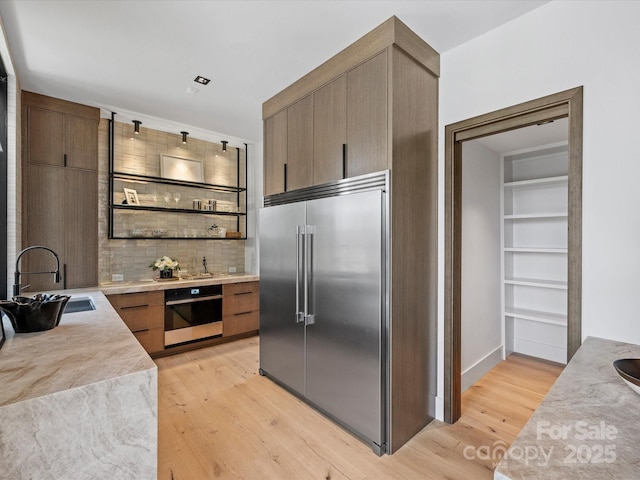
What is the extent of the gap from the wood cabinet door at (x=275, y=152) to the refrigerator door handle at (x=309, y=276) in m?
0.70

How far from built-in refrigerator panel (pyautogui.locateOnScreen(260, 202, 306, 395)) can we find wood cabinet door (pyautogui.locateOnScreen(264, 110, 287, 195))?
0.30m

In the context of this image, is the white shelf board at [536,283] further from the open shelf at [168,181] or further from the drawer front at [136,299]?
the drawer front at [136,299]

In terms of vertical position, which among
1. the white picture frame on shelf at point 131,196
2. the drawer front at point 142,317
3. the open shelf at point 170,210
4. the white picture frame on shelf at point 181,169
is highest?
the white picture frame on shelf at point 181,169

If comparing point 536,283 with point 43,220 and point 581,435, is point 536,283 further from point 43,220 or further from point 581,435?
point 43,220

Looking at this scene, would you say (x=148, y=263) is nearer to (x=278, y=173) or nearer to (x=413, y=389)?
(x=278, y=173)

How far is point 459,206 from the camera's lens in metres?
2.38

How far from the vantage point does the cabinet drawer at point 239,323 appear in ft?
13.2

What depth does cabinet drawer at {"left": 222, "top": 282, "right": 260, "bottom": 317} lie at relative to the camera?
4.00 meters

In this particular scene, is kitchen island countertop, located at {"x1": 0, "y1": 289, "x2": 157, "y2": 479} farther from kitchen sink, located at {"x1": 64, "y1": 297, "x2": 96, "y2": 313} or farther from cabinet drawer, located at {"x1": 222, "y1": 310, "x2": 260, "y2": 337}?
cabinet drawer, located at {"x1": 222, "y1": 310, "x2": 260, "y2": 337}

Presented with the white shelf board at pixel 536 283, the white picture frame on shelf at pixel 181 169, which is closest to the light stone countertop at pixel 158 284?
the white picture frame on shelf at pixel 181 169

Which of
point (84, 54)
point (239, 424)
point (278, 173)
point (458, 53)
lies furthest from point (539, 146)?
point (84, 54)

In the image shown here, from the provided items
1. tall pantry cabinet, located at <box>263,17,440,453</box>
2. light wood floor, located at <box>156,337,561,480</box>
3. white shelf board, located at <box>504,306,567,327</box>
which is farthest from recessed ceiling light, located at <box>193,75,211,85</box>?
white shelf board, located at <box>504,306,567,327</box>

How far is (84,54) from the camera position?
2477mm

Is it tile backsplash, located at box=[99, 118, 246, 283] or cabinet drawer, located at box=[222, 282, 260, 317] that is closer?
tile backsplash, located at box=[99, 118, 246, 283]
